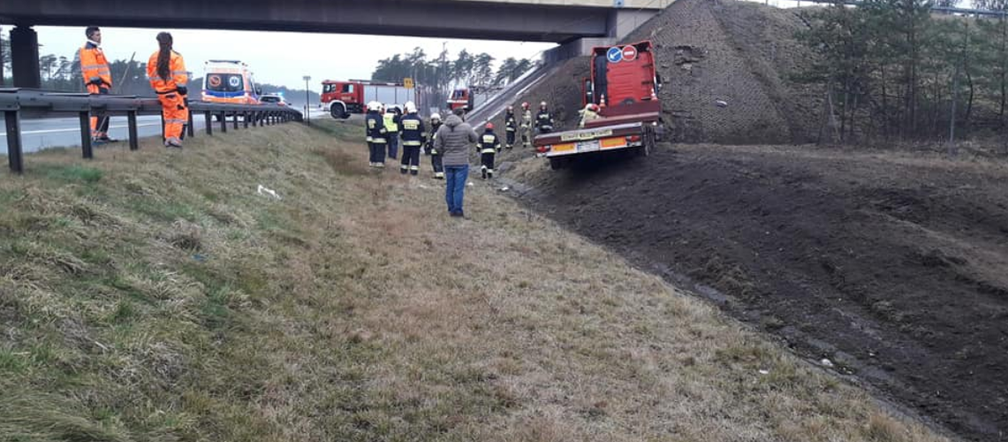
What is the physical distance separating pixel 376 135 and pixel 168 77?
8.95 metres

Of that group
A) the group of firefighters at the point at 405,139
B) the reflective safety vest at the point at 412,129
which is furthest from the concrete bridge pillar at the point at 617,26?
the reflective safety vest at the point at 412,129

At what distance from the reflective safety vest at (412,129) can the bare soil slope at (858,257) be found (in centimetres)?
480

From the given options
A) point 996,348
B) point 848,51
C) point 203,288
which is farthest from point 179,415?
point 848,51

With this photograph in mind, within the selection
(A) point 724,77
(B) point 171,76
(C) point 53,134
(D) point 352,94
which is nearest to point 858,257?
(B) point 171,76

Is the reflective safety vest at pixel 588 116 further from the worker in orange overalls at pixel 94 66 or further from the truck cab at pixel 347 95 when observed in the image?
the truck cab at pixel 347 95

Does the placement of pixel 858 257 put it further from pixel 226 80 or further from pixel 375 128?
pixel 226 80

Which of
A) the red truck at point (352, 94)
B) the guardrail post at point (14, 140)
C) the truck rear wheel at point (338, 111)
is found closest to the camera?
the guardrail post at point (14, 140)

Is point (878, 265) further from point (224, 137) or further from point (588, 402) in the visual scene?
point (224, 137)

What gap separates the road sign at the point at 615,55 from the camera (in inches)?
909

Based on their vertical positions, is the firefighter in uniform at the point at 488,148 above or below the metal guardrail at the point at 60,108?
below

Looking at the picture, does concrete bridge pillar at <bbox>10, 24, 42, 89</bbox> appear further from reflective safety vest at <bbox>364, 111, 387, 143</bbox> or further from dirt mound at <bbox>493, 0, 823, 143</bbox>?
reflective safety vest at <bbox>364, 111, 387, 143</bbox>

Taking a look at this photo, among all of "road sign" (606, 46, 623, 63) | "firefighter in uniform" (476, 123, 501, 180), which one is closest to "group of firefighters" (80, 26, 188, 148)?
"firefighter in uniform" (476, 123, 501, 180)

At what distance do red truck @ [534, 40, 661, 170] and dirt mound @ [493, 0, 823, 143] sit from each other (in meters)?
5.88

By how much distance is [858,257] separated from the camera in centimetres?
878
